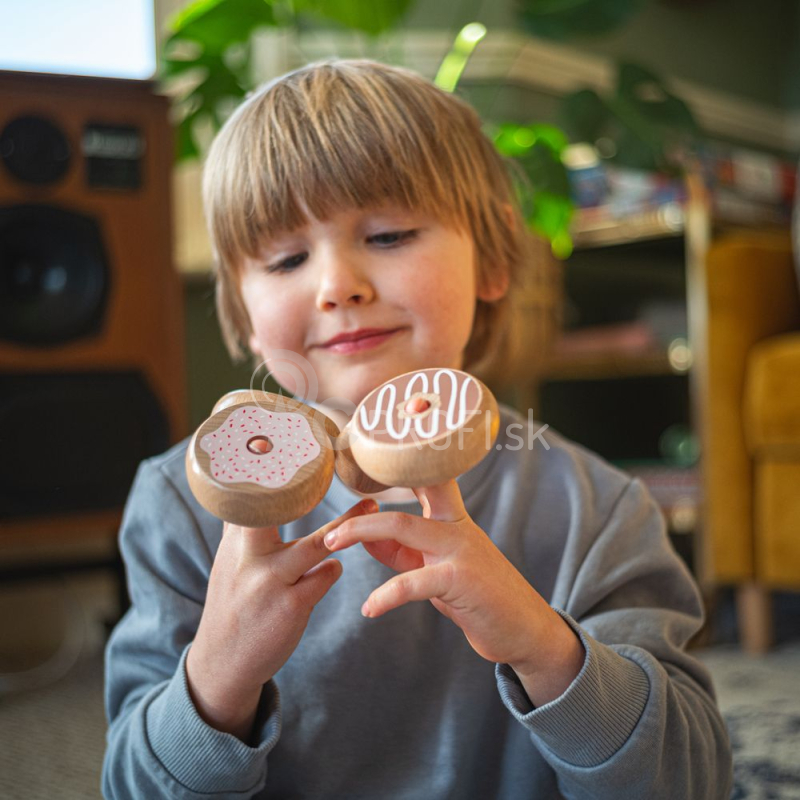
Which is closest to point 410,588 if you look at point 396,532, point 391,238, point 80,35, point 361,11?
point 396,532

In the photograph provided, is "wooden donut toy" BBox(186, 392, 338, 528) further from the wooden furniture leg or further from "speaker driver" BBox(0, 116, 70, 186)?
the wooden furniture leg

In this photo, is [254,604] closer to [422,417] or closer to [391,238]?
[422,417]

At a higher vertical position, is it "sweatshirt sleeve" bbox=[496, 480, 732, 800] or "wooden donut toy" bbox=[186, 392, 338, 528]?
"wooden donut toy" bbox=[186, 392, 338, 528]

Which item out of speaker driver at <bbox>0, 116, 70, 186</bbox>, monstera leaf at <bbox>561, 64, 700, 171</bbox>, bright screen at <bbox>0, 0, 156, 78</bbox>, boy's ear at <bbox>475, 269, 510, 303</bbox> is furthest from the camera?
bright screen at <bbox>0, 0, 156, 78</bbox>

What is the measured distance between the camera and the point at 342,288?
60 cm

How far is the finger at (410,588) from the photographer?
0.43m

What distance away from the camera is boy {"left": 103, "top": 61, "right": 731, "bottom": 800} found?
0.57 metres

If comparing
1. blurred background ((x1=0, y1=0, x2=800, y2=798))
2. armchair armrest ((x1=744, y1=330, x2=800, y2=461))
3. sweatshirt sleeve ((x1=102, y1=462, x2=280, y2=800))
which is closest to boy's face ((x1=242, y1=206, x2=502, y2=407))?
sweatshirt sleeve ((x1=102, y1=462, x2=280, y2=800))

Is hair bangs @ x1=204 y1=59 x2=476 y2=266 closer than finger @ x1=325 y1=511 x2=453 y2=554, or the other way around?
finger @ x1=325 y1=511 x2=453 y2=554

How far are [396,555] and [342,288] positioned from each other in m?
0.19

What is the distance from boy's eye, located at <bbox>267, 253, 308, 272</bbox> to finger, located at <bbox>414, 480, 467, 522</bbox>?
→ 24cm

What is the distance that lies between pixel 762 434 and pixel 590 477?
0.78 m

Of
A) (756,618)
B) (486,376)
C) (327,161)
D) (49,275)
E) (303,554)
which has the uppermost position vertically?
(327,161)

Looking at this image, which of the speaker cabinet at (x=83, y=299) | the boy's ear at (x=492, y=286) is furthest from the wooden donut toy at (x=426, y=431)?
the speaker cabinet at (x=83, y=299)
